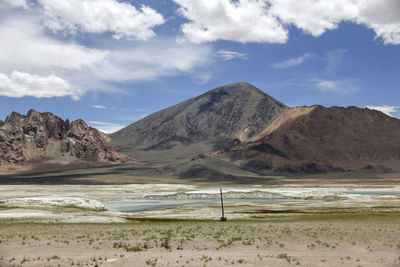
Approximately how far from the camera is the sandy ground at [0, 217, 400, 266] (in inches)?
835

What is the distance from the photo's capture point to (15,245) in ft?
87.0

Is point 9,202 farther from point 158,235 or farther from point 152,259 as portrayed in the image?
point 152,259

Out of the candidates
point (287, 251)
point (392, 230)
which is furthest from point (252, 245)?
point (392, 230)

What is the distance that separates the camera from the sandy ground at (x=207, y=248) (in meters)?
21.2

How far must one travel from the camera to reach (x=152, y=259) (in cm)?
2170

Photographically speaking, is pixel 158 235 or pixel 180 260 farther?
pixel 158 235

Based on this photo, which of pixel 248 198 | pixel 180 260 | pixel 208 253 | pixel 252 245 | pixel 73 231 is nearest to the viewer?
pixel 180 260

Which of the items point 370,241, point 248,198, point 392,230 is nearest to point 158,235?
point 370,241

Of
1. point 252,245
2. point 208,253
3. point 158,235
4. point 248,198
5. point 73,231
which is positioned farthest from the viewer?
point 248,198

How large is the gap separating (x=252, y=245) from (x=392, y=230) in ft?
47.9

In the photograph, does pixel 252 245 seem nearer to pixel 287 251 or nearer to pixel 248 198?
pixel 287 251

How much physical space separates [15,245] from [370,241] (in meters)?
24.0

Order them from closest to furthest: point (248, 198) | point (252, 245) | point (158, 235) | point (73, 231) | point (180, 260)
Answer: point (180, 260)
point (252, 245)
point (158, 235)
point (73, 231)
point (248, 198)

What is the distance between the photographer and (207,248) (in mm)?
25438
